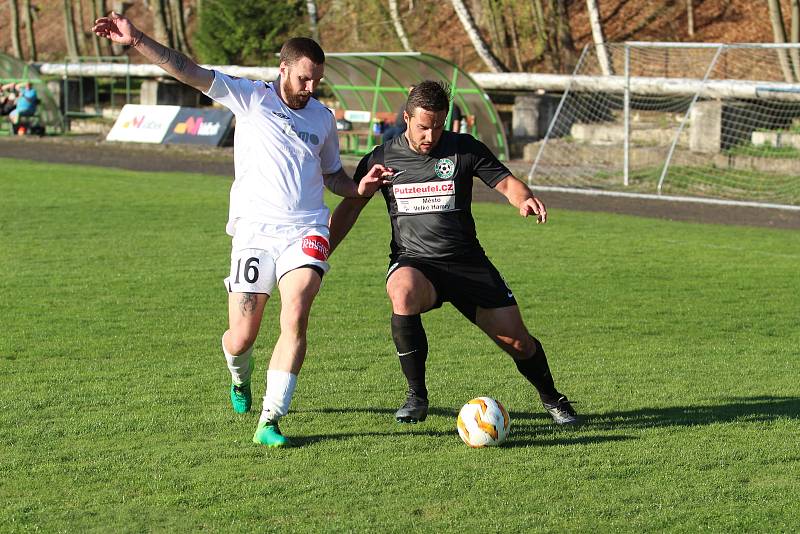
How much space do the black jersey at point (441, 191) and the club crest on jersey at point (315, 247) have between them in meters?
0.57

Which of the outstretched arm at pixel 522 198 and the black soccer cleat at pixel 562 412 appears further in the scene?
the black soccer cleat at pixel 562 412

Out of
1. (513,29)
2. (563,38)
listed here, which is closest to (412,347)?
(563,38)

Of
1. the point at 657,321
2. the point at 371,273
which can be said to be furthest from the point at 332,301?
the point at 657,321

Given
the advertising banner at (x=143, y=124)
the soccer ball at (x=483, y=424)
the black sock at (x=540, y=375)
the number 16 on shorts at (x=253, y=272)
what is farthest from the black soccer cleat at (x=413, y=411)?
the advertising banner at (x=143, y=124)

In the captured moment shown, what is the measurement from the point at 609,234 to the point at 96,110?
27131mm

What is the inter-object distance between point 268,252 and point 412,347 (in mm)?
923

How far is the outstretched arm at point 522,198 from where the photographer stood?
20.0 feet

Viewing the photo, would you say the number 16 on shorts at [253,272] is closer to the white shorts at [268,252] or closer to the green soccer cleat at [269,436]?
the white shorts at [268,252]

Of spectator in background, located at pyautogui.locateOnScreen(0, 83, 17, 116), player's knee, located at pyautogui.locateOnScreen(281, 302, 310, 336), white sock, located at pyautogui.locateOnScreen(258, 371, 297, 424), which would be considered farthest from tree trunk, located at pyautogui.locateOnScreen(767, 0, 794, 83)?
spectator in background, located at pyautogui.locateOnScreen(0, 83, 17, 116)

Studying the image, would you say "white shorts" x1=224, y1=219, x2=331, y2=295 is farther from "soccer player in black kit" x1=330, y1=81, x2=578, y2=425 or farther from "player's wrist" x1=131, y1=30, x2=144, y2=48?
"player's wrist" x1=131, y1=30, x2=144, y2=48

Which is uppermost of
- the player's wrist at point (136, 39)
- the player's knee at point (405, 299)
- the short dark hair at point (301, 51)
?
the player's wrist at point (136, 39)

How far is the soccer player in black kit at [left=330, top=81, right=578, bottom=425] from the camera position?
6.36m

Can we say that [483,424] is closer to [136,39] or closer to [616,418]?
[616,418]

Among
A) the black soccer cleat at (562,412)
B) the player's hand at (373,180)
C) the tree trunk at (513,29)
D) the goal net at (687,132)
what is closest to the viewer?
the player's hand at (373,180)
